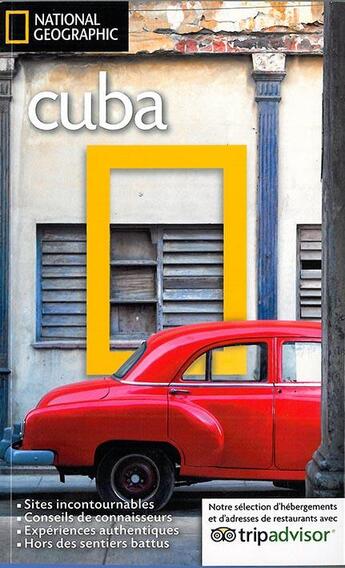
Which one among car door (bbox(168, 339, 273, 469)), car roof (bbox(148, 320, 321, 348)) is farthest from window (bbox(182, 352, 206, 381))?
car roof (bbox(148, 320, 321, 348))

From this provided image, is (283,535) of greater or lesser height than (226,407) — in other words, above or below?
below

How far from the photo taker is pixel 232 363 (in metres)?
7.82

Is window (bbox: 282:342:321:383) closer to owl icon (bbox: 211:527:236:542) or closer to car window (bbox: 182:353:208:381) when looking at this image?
car window (bbox: 182:353:208:381)

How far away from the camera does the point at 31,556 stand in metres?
7.10

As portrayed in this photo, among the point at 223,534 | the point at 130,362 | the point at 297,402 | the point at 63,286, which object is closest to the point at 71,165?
the point at 63,286

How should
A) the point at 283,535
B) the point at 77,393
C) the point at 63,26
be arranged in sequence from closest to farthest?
the point at 283,535
the point at 63,26
the point at 77,393

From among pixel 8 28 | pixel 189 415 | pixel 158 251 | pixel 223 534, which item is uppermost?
pixel 8 28

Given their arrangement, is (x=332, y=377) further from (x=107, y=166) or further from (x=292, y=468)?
(x=107, y=166)

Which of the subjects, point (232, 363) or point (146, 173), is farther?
point (232, 363)

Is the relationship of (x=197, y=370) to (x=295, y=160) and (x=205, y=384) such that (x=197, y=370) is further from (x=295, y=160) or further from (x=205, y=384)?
(x=295, y=160)

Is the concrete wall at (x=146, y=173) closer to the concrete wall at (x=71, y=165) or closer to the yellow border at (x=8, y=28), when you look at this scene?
the concrete wall at (x=71, y=165)

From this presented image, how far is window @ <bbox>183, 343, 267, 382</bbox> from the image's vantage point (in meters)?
7.76

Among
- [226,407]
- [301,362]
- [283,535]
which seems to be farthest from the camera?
[301,362]

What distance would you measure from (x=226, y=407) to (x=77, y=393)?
35.3 inches
